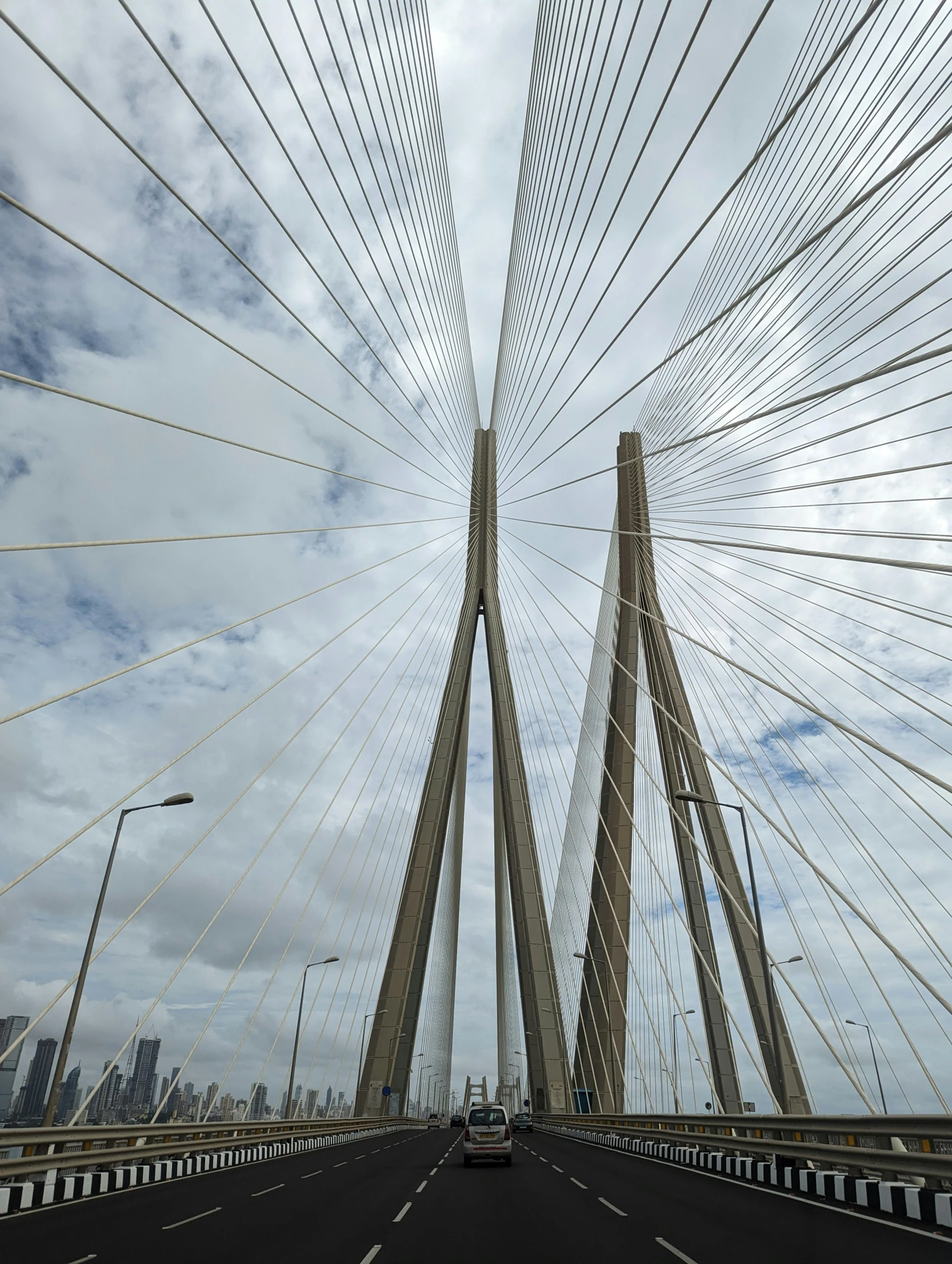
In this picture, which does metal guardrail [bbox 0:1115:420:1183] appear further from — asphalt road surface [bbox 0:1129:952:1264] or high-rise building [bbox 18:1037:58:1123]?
high-rise building [bbox 18:1037:58:1123]

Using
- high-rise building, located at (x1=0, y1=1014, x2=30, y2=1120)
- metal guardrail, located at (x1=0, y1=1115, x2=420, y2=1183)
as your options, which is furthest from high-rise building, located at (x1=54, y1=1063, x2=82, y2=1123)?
metal guardrail, located at (x1=0, y1=1115, x2=420, y2=1183)

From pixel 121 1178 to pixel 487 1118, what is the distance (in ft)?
25.4

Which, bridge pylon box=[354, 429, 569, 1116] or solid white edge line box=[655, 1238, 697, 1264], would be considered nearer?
solid white edge line box=[655, 1238, 697, 1264]

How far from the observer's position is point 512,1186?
556 inches

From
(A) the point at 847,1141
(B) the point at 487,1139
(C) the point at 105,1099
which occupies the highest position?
(C) the point at 105,1099

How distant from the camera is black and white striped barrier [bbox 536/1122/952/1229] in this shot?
9.66 metres

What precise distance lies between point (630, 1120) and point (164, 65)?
25.3 metres

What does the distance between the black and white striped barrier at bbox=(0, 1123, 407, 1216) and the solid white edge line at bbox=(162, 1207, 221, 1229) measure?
2477mm

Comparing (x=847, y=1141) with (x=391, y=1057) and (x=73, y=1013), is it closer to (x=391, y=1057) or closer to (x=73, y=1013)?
(x=73, y=1013)

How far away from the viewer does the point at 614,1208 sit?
10.9m

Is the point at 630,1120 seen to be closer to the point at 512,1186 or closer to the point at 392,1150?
the point at 392,1150

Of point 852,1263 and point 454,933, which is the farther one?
point 454,933

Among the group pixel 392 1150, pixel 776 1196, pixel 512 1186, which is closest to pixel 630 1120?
pixel 392 1150

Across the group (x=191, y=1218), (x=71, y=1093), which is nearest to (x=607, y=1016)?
(x=191, y=1218)
